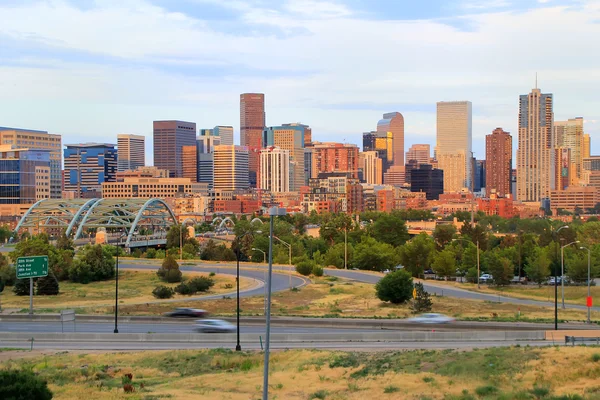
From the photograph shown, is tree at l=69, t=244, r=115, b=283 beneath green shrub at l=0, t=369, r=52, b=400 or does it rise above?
beneath

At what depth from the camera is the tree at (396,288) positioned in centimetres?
6475

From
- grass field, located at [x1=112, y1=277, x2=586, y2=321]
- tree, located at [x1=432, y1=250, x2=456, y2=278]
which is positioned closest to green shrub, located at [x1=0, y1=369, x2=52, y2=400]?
grass field, located at [x1=112, y1=277, x2=586, y2=321]

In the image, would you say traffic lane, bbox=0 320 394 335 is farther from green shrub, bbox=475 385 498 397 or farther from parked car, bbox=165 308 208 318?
green shrub, bbox=475 385 498 397

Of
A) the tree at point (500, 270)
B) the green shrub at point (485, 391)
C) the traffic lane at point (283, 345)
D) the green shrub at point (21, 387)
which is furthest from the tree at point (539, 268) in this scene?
the green shrub at point (21, 387)

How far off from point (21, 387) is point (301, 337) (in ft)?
66.1

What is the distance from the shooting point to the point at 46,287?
247 ft

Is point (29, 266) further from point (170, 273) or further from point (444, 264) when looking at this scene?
point (444, 264)

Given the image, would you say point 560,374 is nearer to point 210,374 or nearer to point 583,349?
point 583,349

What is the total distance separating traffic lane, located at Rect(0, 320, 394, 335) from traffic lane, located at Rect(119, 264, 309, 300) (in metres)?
17.6

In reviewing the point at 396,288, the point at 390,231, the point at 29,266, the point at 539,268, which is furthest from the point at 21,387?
the point at 390,231

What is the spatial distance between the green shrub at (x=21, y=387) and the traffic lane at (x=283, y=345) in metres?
15.0

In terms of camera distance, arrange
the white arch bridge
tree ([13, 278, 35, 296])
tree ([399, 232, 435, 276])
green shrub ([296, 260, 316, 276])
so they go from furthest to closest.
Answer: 1. the white arch bridge
2. tree ([399, 232, 435, 276])
3. green shrub ([296, 260, 316, 276])
4. tree ([13, 278, 35, 296])

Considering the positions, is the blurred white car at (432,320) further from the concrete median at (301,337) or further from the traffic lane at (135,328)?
the concrete median at (301,337)

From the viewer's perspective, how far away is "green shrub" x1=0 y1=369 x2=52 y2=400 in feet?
83.4
